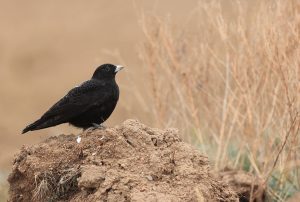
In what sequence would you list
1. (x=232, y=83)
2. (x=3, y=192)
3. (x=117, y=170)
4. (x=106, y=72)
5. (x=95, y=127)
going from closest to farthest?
(x=117, y=170)
(x=95, y=127)
(x=106, y=72)
(x=3, y=192)
(x=232, y=83)

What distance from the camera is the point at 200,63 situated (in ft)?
34.3

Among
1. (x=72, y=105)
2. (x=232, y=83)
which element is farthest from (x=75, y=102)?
(x=232, y=83)

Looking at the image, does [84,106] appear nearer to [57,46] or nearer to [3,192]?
[3,192]

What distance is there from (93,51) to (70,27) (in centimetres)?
165

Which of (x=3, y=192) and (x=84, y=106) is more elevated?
(x=84, y=106)

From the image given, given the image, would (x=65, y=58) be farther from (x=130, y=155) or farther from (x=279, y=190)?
(x=130, y=155)

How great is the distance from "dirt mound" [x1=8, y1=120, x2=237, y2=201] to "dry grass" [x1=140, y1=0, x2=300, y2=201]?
182 centimetres

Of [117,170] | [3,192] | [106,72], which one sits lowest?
[3,192]

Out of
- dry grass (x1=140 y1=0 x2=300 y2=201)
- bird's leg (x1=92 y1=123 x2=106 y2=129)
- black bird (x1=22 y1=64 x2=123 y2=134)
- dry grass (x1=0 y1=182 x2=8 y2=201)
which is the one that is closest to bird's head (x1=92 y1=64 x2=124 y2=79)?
black bird (x1=22 y1=64 x2=123 y2=134)

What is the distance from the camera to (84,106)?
25.1 ft

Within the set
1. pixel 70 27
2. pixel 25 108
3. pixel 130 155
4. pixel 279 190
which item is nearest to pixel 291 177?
pixel 279 190

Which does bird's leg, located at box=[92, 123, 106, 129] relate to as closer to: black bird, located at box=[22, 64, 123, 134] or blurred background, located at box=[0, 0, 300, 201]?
black bird, located at box=[22, 64, 123, 134]

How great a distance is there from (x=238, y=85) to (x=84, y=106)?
2.03 meters

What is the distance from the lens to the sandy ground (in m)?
18.0
